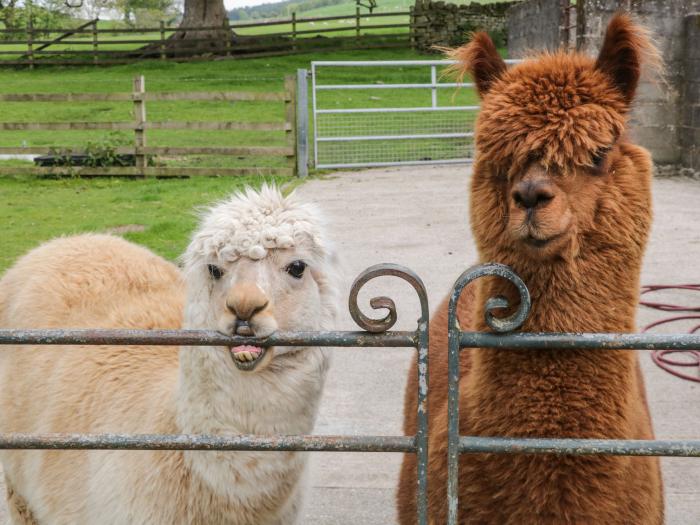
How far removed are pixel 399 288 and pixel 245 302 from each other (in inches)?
193

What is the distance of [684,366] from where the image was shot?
5.38m

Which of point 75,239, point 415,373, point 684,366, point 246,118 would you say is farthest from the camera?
point 246,118

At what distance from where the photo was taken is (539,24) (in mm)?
16250

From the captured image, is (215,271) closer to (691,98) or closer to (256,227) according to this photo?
(256,227)

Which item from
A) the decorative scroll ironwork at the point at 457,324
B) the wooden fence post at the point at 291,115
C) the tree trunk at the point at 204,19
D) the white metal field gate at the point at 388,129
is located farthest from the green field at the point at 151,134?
the tree trunk at the point at 204,19

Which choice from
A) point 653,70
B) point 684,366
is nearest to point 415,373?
point 653,70

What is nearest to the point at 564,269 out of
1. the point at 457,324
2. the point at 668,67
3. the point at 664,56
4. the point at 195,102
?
the point at 457,324

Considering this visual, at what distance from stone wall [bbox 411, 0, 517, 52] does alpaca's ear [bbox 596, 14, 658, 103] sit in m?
26.6

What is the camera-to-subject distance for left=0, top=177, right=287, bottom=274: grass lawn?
8599 millimetres

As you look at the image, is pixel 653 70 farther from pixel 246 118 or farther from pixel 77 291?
pixel 246 118

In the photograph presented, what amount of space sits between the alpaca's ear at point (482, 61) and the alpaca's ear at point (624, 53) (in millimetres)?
308

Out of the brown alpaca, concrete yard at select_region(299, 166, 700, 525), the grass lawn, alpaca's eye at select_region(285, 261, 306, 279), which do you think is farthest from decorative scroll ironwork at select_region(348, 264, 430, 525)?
the grass lawn

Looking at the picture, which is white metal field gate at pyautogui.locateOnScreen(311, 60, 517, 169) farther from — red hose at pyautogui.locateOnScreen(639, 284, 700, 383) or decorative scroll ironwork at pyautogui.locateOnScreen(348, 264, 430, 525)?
decorative scroll ironwork at pyautogui.locateOnScreen(348, 264, 430, 525)

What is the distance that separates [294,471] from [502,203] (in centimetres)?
109
